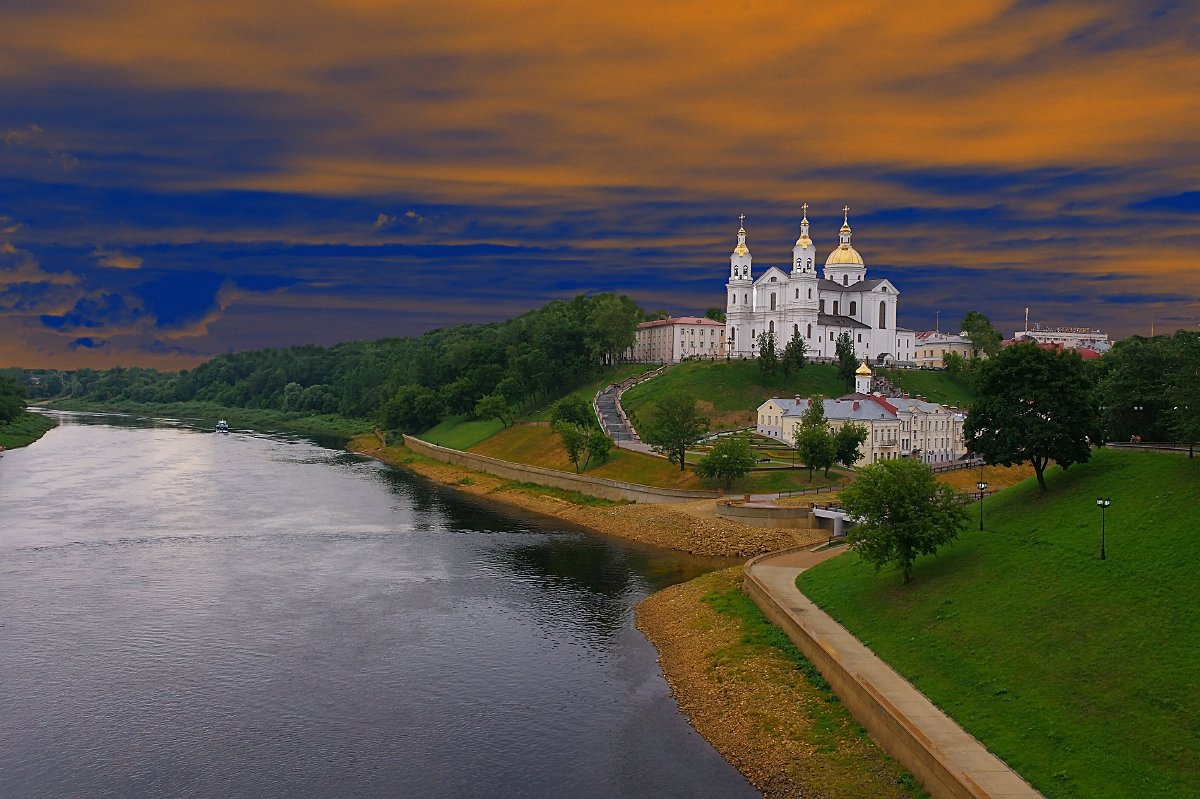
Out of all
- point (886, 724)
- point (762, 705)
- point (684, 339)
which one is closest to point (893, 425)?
point (762, 705)

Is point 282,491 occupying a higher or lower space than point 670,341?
lower

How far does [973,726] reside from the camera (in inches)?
1180

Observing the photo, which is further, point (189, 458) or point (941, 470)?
point (189, 458)

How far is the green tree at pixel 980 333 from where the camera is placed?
158 meters

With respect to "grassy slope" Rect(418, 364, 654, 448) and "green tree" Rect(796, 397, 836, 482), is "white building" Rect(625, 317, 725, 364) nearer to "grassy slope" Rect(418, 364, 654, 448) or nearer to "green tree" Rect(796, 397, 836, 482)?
"grassy slope" Rect(418, 364, 654, 448)

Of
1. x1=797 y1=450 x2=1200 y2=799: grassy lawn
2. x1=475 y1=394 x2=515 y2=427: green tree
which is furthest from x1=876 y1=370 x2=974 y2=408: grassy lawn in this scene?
x1=797 y1=450 x2=1200 y2=799: grassy lawn

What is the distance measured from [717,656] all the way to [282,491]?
6076 centimetres

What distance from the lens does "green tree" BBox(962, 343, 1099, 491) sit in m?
48.2

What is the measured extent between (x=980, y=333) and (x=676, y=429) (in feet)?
304

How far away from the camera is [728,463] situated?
7956 cm

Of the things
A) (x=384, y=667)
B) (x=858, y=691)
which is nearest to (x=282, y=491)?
(x=384, y=667)

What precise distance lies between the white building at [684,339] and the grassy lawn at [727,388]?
1895 centimetres

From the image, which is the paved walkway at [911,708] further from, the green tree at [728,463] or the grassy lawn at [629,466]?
the grassy lawn at [629,466]

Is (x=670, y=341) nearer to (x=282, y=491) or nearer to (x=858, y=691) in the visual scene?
(x=282, y=491)
